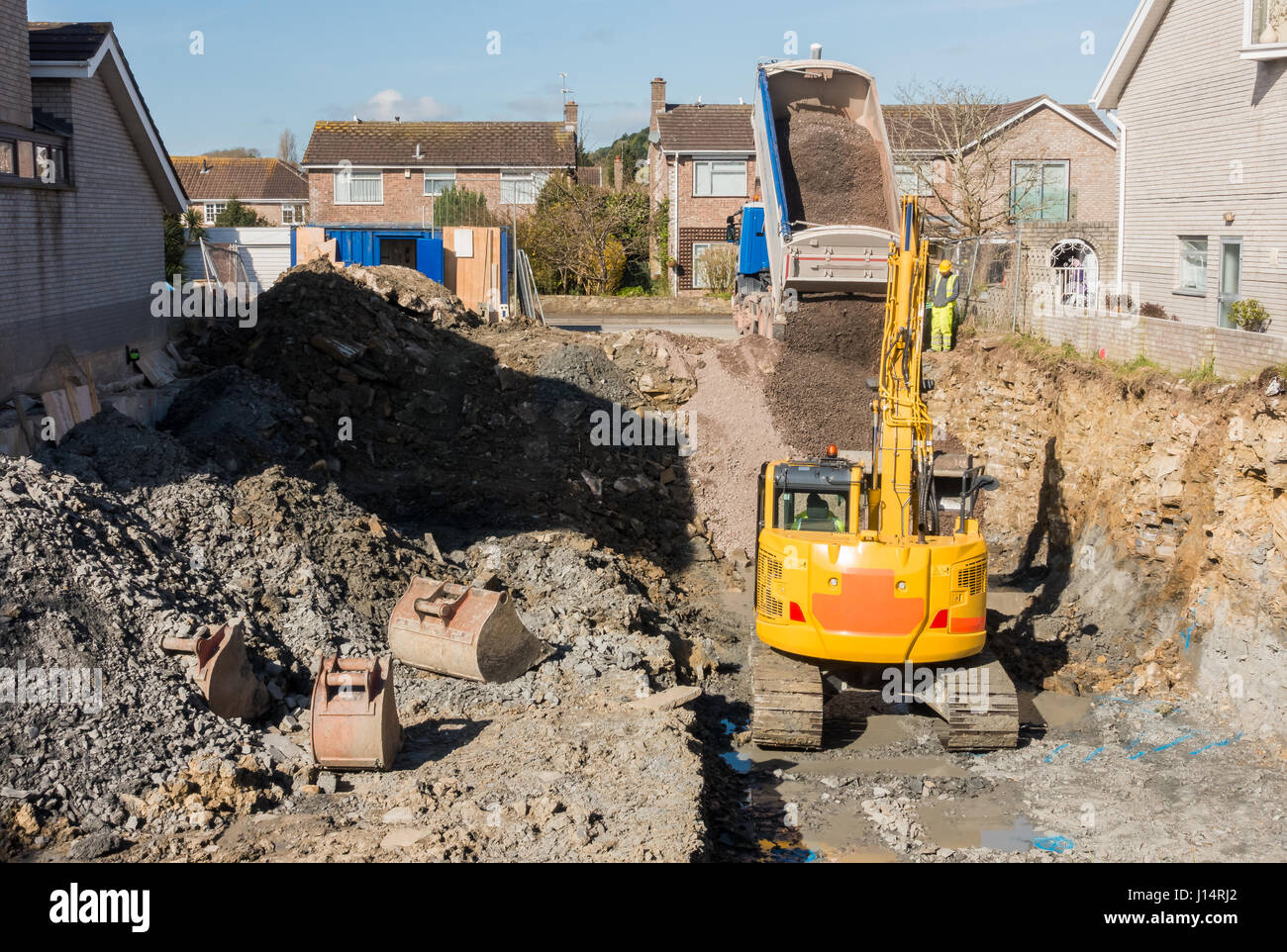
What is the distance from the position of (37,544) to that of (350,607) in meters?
3.34

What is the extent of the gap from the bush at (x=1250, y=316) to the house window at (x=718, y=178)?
27378 millimetres

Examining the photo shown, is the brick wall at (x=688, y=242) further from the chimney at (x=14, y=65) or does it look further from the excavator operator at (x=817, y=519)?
the excavator operator at (x=817, y=519)

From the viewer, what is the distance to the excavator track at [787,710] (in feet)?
39.0

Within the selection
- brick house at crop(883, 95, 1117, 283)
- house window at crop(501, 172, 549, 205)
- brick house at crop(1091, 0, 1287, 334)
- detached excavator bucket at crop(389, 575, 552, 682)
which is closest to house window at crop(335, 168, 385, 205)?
house window at crop(501, 172, 549, 205)

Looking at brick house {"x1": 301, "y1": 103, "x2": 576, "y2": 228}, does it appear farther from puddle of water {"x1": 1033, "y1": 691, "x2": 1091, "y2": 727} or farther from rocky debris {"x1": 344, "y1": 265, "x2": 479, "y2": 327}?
puddle of water {"x1": 1033, "y1": 691, "x2": 1091, "y2": 727}

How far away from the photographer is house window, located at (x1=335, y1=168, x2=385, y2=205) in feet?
149

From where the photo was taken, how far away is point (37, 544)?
10.5 metres

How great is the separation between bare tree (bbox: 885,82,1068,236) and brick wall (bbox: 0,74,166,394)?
18692 mm

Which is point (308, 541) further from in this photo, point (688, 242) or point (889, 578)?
point (688, 242)

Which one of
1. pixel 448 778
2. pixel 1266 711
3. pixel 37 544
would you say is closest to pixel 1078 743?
pixel 1266 711

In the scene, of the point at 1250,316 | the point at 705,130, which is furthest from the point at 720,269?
the point at 1250,316

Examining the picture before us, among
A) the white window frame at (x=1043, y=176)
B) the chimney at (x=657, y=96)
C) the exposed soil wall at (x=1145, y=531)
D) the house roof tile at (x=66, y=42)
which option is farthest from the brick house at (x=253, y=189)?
the exposed soil wall at (x=1145, y=531)

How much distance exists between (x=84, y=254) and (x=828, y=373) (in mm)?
11843

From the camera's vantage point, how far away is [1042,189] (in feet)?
125
